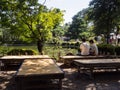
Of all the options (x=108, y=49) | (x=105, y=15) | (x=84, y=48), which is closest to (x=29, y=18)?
(x=84, y=48)

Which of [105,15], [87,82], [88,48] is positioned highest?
[105,15]

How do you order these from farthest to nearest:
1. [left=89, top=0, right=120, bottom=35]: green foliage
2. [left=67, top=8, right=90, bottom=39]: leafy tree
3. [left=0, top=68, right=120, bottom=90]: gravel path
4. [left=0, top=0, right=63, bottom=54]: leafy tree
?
[left=67, top=8, right=90, bottom=39]: leafy tree, [left=89, top=0, right=120, bottom=35]: green foliage, [left=0, top=0, right=63, bottom=54]: leafy tree, [left=0, top=68, right=120, bottom=90]: gravel path

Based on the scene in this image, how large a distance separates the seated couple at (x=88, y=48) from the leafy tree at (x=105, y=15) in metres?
21.0

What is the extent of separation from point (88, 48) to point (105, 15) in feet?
76.0

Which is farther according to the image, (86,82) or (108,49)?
(108,49)

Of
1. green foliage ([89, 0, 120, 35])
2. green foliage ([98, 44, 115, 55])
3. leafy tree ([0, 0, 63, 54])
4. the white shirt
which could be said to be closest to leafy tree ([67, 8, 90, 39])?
green foliage ([89, 0, 120, 35])

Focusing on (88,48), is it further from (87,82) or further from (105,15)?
(105,15)

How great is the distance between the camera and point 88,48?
12.7 meters

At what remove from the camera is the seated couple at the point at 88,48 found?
1245 centimetres

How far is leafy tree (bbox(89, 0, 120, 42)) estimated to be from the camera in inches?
1339

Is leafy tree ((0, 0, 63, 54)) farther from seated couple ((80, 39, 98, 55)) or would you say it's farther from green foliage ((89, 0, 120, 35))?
green foliage ((89, 0, 120, 35))

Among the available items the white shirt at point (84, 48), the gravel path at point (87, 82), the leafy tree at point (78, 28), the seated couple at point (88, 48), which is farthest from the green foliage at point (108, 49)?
the leafy tree at point (78, 28)

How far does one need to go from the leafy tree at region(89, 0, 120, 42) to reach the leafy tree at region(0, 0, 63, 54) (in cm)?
1792

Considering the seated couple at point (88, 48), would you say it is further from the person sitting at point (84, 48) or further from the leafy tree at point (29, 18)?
the leafy tree at point (29, 18)
